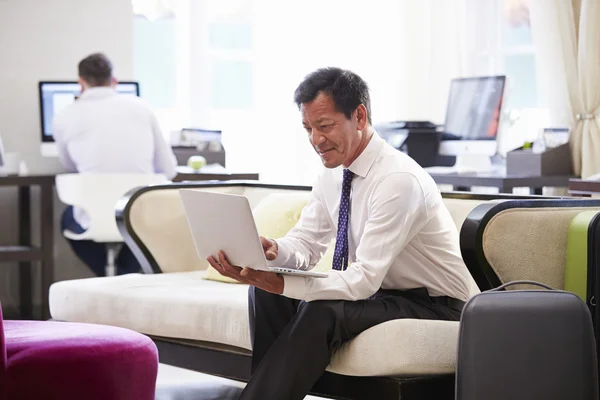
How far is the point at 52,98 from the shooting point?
221 inches

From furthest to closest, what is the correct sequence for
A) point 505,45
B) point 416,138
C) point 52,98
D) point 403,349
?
point 505,45 → point 416,138 → point 52,98 → point 403,349

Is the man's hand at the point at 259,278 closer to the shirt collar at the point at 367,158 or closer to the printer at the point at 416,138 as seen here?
the shirt collar at the point at 367,158

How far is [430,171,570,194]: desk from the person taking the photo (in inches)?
192

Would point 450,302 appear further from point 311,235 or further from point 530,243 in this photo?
point 311,235

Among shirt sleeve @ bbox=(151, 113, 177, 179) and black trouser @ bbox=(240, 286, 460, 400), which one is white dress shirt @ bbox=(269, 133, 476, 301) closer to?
black trouser @ bbox=(240, 286, 460, 400)

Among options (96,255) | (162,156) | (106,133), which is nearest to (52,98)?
(106,133)

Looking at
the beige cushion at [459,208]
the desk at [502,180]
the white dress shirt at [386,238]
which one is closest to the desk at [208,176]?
the desk at [502,180]

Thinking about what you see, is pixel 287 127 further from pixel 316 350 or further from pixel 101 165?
pixel 316 350

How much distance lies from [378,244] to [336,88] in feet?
1.40

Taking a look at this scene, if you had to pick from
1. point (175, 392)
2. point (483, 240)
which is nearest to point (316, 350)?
point (483, 240)

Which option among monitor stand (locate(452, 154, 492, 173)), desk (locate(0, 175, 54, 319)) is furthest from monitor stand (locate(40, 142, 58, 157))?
monitor stand (locate(452, 154, 492, 173))

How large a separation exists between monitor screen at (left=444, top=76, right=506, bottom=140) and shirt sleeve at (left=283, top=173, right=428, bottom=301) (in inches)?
127

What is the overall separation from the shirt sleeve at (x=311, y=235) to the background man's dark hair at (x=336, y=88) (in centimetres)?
33

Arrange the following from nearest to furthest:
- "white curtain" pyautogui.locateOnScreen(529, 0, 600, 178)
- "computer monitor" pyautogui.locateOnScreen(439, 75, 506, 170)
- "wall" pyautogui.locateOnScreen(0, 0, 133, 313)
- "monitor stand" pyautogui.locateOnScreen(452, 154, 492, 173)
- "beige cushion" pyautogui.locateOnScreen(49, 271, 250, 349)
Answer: "beige cushion" pyautogui.locateOnScreen(49, 271, 250, 349)
"wall" pyautogui.locateOnScreen(0, 0, 133, 313)
"computer monitor" pyautogui.locateOnScreen(439, 75, 506, 170)
"white curtain" pyautogui.locateOnScreen(529, 0, 600, 178)
"monitor stand" pyautogui.locateOnScreen(452, 154, 492, 173)
